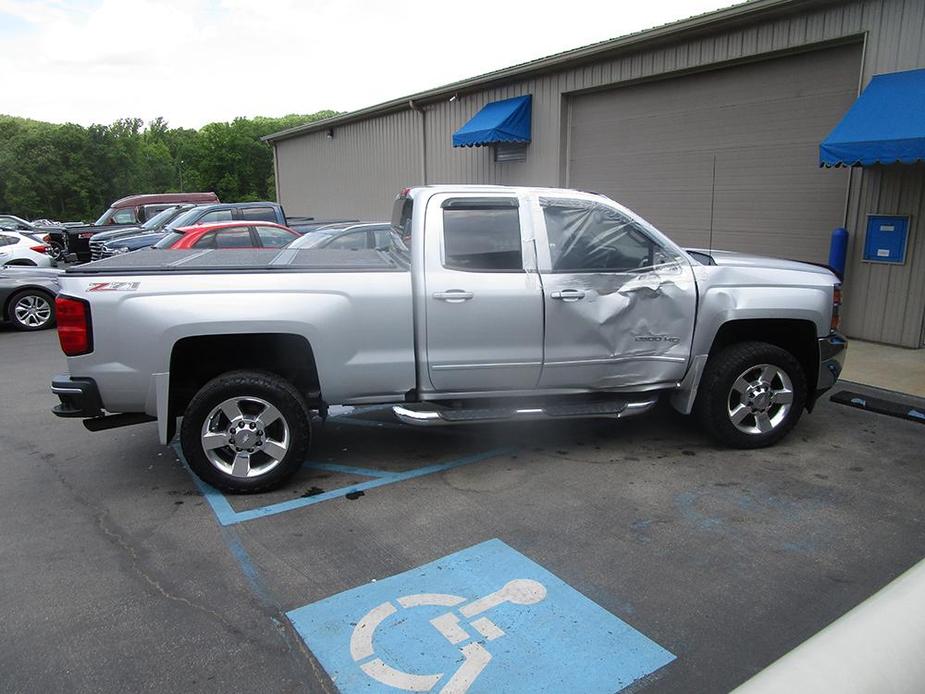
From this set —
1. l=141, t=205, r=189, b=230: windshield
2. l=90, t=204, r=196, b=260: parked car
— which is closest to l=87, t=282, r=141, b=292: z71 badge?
l=90, t=204, r=196, b=260: parked car

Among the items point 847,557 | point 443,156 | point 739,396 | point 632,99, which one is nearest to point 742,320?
point 739,396

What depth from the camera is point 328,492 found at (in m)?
4.85

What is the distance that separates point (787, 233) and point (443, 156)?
997cm

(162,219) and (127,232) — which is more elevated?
(162,219)

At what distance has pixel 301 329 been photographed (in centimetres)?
462

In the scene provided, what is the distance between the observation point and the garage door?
370 inches

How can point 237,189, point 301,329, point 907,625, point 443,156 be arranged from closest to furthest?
point 907,625, point 301,329, point 443,156, point 237,189

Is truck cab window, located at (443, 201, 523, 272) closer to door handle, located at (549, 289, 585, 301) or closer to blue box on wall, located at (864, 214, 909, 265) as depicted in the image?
door handle, located at (549, 289, 585, 301)

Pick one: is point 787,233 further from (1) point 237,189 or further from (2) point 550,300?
(1) point 237,189

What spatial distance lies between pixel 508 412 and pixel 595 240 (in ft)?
4.65

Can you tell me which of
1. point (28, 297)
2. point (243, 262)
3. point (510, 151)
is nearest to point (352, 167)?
point (510, 151)

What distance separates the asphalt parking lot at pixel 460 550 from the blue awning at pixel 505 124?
30.2 ft

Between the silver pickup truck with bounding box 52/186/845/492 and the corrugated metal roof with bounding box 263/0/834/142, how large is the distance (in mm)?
5385

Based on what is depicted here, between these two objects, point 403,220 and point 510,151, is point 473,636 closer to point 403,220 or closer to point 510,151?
point 403,220
